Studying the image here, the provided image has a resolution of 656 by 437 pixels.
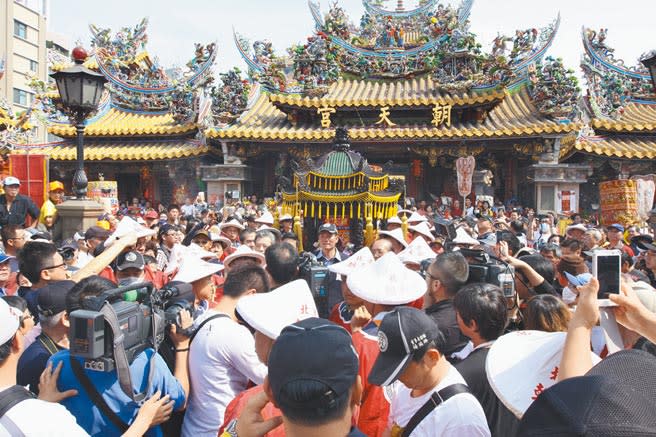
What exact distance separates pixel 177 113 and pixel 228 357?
16.8m

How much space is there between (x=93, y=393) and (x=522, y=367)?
1.71 meters

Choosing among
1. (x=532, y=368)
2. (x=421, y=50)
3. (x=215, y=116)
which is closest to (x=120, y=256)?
(x=532, y=368)

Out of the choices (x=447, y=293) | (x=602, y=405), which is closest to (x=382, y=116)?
(x=447, y=293)

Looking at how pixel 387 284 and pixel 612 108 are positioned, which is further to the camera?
pixel 612 108

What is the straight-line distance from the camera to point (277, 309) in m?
2.35

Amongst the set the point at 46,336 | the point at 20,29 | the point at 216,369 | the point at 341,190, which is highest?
the point at 20,29

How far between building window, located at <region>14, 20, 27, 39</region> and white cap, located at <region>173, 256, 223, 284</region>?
42.1 m

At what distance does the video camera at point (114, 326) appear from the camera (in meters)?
1.92

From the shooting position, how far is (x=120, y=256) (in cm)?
422

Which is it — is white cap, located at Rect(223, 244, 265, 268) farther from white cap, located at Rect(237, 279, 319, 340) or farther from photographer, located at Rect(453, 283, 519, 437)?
photographer, located at Rect(453, 283, 519, 437)

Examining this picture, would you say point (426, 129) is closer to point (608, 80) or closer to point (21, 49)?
point (608, 80)

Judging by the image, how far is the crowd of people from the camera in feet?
4.75

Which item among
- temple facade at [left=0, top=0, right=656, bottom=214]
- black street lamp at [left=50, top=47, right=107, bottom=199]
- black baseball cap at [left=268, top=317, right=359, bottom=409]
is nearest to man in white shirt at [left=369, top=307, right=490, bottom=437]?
black baseball cap at [left=268, top=317, right=359, bottom=409]

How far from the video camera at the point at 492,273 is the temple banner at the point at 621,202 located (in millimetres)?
5736
